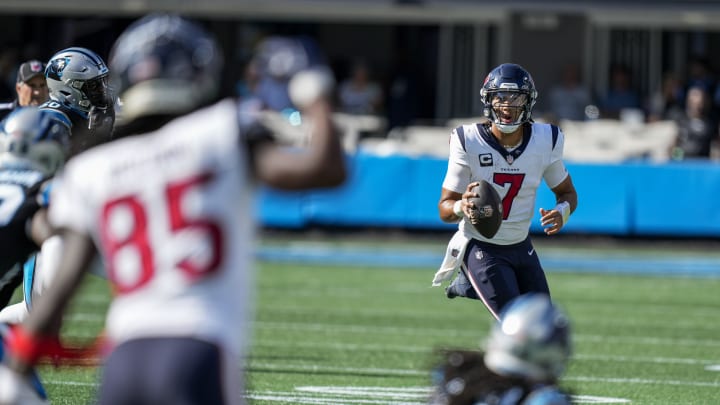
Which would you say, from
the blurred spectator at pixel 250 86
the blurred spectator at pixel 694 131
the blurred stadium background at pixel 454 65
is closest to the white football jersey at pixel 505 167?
the blurred stadium background at pixel 454 65

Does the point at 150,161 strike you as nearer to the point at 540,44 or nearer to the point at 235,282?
the point at 235,282

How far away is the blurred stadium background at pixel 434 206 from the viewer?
9.33 metres

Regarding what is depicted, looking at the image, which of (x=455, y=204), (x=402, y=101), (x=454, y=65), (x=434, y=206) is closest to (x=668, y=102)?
(x=402, y=101)

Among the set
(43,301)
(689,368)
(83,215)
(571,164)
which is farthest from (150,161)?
(571,164)

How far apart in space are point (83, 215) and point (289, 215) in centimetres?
1481

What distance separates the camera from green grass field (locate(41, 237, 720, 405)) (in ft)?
26.6

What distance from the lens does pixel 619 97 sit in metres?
20.7

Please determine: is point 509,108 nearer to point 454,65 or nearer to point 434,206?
point 434,206

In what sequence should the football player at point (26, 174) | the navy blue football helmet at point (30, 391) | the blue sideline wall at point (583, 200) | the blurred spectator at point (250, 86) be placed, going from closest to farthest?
the navy blue football helmet at point (30, 391)
the football player at point (26, 174)
the blue sideline wall at point (583, 200)
the blurred spectator at point (250, 86)

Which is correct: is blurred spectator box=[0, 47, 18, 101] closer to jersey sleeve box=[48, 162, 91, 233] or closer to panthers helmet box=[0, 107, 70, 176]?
panthers helmet box=[0, 107, 70, 176]

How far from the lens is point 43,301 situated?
3682 millimetres

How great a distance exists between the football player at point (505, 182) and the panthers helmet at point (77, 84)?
2.06m

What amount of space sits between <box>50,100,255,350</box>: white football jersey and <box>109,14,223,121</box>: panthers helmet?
101 millimetres

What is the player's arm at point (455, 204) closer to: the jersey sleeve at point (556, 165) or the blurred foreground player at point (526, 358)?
the jersey sleeve at point (556, 165)
